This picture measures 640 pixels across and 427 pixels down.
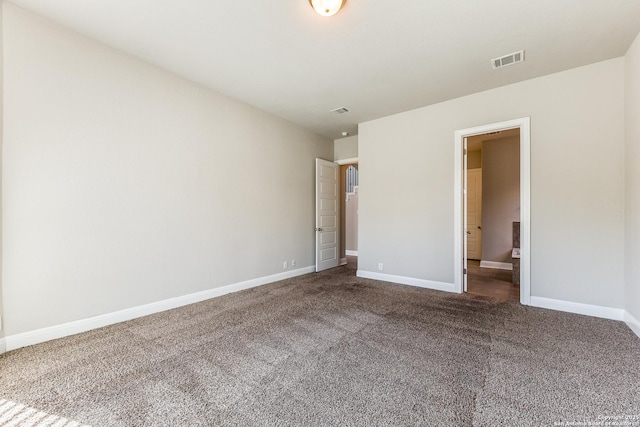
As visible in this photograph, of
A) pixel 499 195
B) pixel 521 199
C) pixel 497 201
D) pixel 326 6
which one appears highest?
pixel 326 6

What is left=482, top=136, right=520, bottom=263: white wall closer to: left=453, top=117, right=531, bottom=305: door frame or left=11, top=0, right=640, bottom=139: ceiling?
left=453, top=117, right=531, bottom=305: door frame

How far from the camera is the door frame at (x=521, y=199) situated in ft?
11.7

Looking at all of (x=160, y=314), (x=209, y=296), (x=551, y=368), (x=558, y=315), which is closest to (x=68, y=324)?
(x=160, y=314)

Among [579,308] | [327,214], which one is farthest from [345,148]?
[579,308]

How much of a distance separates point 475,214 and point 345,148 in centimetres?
378

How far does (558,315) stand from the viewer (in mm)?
Answer: 3191

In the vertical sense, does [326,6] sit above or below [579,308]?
above

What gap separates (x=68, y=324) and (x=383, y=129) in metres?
4.93

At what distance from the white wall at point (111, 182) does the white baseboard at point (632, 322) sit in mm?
4483

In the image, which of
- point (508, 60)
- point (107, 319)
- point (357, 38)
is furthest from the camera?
point (508, 60)

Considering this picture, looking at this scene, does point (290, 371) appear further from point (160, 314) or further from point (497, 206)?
point (497, 206)

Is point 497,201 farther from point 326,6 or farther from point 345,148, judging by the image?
point 326,6

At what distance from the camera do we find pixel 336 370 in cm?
206

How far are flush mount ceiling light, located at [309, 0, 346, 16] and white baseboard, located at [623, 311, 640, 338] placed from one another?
4.01 meters
